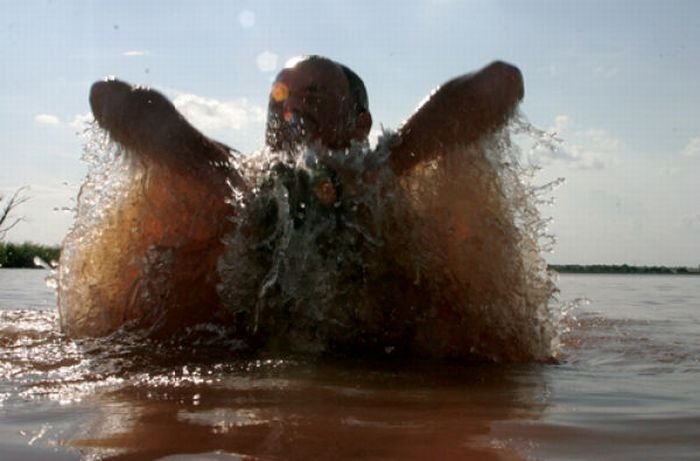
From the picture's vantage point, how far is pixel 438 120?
4.23 metres

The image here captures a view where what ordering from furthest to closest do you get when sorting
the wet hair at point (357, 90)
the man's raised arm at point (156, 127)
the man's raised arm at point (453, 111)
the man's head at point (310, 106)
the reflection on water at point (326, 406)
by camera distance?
the wet hair at point (357, 90) < the man's head at point (310, 106) < the man's raised arm at point (156, 127) < the man's raised arm at point (453, 111) < the reflection on water at point (326, 406)

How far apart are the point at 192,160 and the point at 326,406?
2.29 meters

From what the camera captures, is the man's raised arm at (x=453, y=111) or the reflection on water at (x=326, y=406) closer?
the reflection on water at (x=326, y=406)

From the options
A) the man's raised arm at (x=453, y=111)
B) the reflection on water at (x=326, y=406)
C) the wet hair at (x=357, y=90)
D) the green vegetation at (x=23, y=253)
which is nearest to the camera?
the reflection on water at (x=326, y=406)

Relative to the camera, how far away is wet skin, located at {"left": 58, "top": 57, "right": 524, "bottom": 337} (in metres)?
4.25

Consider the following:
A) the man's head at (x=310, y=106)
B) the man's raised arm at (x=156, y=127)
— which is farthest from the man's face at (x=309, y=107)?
A: the man's raised arm at (x=156, y=127)

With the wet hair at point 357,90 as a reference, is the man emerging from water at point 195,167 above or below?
below

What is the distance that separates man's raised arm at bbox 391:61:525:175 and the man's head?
17.4 inches

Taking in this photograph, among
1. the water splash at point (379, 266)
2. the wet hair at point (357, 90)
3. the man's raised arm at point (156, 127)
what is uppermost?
the wet hair at point (357, 90)

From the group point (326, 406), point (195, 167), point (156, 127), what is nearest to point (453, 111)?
point (195, 167)

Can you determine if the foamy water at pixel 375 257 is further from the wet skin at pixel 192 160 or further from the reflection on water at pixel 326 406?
the reflection on water at pixel 326 406

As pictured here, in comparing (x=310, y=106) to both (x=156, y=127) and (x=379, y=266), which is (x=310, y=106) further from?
(x=379, y=266)

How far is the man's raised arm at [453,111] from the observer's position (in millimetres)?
4227

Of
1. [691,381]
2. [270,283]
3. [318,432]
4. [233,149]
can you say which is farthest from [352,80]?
[318,432]
